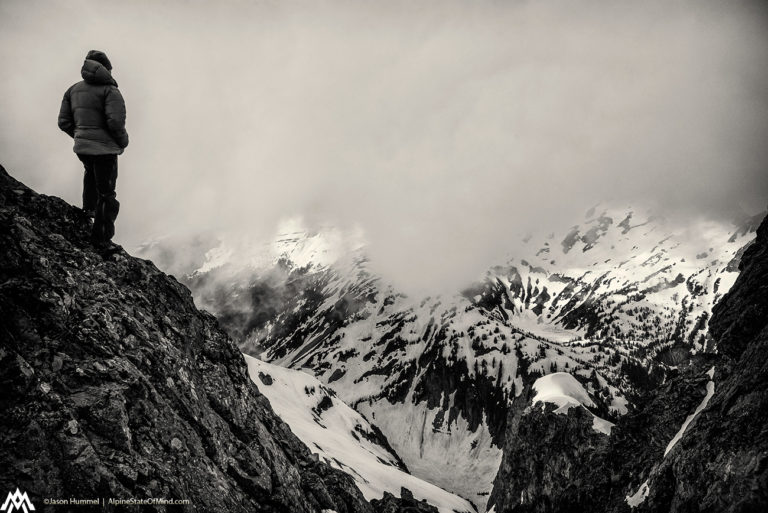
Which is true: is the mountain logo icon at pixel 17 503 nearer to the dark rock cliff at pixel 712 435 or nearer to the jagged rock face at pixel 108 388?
the jagged rock face at pixel 108 388

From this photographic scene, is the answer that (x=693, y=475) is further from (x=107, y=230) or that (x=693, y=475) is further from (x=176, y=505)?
(x=107, y=230)

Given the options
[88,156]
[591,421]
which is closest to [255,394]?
[88,156]

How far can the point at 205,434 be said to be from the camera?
696 inches

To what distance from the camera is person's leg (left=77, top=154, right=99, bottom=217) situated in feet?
52.3

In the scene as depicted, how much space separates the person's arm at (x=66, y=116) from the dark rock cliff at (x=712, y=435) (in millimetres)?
24871

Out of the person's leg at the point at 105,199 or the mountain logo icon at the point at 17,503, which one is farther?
the person's leg at the point at 105,199

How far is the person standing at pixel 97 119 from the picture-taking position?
49.8 feet

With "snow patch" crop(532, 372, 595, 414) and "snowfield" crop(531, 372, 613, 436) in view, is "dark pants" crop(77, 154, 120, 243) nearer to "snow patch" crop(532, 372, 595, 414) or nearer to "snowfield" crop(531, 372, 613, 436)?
"snowfield" crop(531, 372, 613, 436)

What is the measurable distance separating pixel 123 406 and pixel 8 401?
3.21m

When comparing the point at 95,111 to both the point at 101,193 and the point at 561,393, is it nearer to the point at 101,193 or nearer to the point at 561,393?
the point at 101,193

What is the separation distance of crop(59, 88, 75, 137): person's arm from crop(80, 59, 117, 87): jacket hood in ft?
3.28

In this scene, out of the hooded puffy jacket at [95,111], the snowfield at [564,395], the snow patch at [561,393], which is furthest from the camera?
the snow patch at [561,393]

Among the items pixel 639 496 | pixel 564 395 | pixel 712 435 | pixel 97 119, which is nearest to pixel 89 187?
pixel 97 119

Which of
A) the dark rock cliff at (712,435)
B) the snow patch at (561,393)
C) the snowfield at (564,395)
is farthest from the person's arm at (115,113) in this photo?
the snow patch at (561,393)
